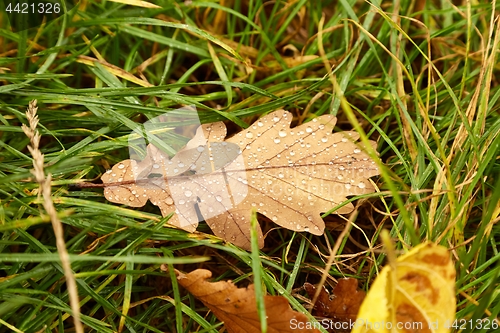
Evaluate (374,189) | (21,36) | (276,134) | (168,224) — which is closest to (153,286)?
(168,224)

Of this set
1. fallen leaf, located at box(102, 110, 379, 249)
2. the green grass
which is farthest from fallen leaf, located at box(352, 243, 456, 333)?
fallen leaf, located at box(102, 110, 379, 249)

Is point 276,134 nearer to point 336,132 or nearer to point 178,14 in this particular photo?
point 336,132

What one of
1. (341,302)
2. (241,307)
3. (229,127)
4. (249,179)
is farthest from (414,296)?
(229,127)

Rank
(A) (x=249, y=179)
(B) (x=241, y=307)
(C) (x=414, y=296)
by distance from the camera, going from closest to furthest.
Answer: (C) (x=414, y=296)
(B) (x=241, y=307)
(A) (x=249, y=179)

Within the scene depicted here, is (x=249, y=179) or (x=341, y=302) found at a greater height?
(x=249, y=179)

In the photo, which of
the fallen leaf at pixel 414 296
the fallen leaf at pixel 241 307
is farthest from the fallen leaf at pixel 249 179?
the fallen leaf at pixel 414 296

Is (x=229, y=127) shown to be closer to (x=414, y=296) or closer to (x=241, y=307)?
(x=241, y=307)
